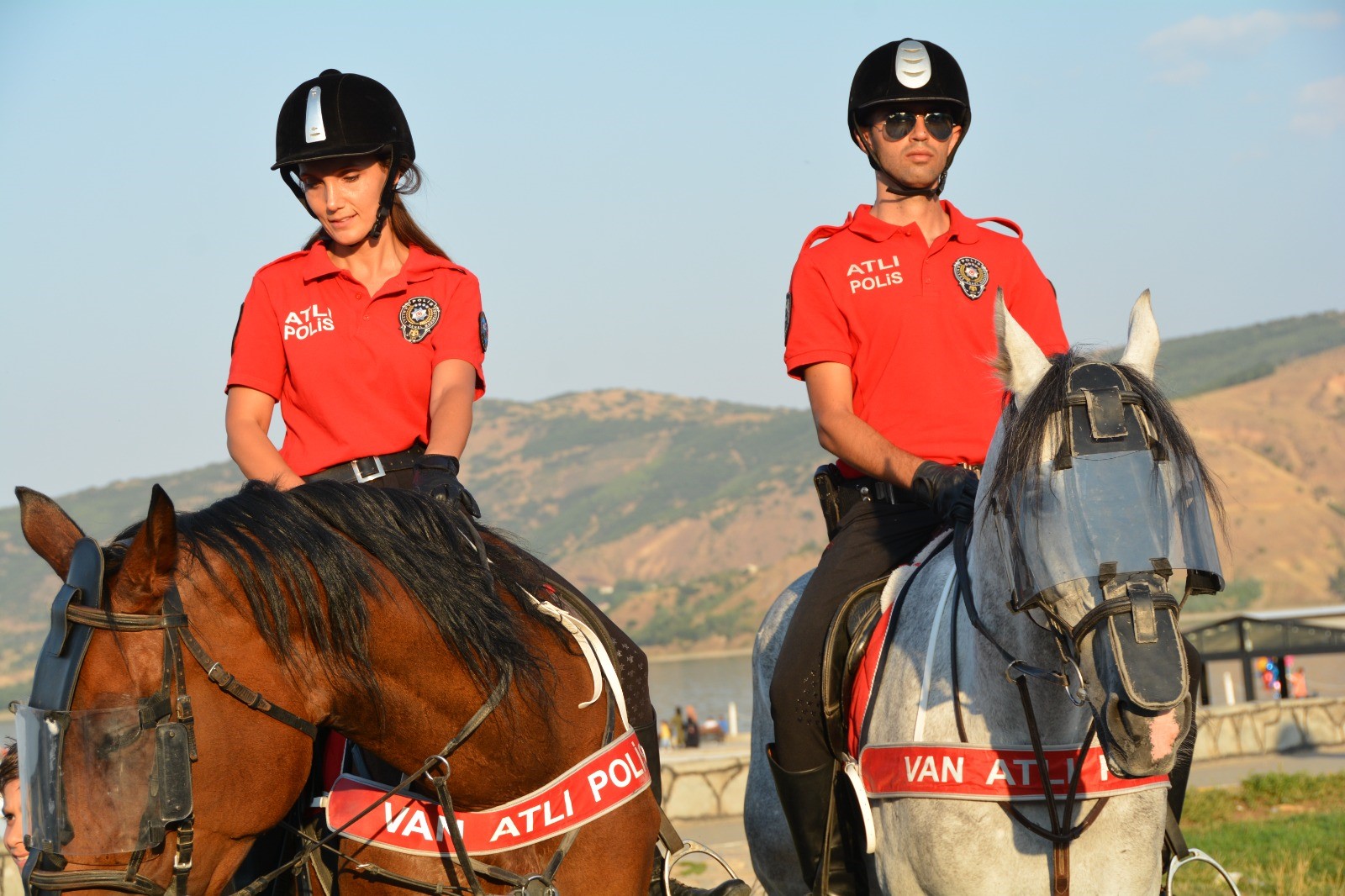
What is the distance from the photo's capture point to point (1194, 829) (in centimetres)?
1077

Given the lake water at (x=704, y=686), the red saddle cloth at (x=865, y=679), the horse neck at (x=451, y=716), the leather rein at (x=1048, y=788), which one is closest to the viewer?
the horse neck at (x=451, y=716)

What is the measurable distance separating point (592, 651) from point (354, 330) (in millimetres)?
1425

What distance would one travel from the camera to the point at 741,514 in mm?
138750

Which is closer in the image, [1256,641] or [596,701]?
[596,701]

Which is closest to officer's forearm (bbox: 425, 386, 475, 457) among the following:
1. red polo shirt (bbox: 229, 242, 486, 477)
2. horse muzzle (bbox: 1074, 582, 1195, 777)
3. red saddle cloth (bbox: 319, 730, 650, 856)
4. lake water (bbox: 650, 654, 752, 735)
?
red polo shirt (bbox: 229, 242, 486, 477)

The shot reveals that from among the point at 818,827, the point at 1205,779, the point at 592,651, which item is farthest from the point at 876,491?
the point at 1205,779

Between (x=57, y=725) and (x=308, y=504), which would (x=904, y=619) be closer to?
(x=308, y=504)

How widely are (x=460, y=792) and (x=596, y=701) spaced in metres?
0.52

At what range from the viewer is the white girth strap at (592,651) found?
3.88m

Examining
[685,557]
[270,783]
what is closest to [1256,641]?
[270,783]

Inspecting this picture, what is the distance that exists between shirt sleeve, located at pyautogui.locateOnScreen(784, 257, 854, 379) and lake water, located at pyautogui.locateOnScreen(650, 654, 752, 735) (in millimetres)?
22420

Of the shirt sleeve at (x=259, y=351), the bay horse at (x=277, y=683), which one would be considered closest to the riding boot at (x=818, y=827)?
the bay horse at (x=277, y=683)

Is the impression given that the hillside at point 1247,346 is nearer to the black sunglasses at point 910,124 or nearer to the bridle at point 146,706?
the black sunglasses at point 910,124

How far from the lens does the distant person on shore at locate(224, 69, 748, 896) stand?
4496 millimetres
